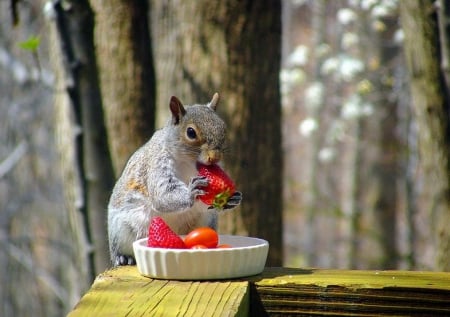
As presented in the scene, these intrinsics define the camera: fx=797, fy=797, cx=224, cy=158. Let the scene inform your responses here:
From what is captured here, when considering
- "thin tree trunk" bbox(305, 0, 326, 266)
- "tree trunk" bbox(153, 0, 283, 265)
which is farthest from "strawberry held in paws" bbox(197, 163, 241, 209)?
"thin tree trunk" bbox(305, 0, 326, 266)

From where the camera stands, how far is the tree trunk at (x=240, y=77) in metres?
3.86

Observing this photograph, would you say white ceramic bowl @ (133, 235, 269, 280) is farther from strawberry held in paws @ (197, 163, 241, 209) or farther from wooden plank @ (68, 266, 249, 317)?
strawberry held in paws @ (197, 163, 241, 209)

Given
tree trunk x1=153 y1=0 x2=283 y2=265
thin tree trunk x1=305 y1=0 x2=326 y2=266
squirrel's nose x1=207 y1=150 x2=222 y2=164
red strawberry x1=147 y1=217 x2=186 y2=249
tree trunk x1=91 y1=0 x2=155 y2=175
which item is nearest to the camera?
red strawberry x1=147 y1=217 x2=186 y2=249

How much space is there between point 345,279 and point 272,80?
224 centimetres

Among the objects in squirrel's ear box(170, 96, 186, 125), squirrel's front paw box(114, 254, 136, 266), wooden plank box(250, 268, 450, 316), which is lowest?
squirrel's front paw box(114, 254, 136, 266)

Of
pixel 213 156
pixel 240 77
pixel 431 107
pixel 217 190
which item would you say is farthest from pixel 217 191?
pixel 240 77

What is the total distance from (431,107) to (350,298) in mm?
1774

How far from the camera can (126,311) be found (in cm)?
152

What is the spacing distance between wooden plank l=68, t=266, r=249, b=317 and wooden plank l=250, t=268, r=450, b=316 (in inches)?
2.7

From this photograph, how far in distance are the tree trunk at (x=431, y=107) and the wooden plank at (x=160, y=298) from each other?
182 centimetres

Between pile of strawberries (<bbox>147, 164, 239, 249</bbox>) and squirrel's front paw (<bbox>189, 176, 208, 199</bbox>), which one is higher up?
squirrel's front paw (<bbox>189, 176, 208, 199</bbox>)

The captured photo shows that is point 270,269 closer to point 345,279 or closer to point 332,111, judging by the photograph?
point 345,279

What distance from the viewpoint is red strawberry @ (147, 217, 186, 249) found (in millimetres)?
1987

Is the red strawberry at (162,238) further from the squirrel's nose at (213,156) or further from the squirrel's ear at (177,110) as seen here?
the squirrel's ear at (177,110)
